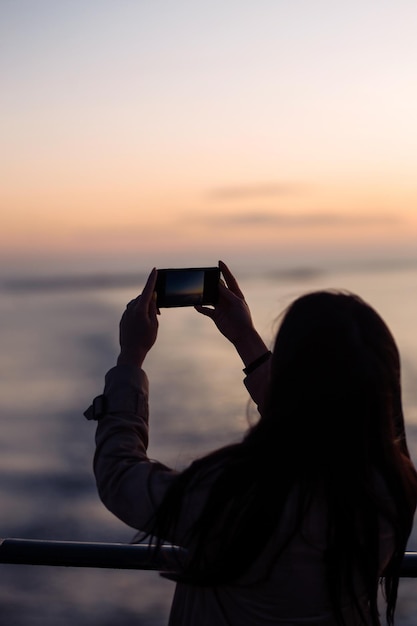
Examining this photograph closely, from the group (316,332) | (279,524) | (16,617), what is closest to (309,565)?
(279,524)

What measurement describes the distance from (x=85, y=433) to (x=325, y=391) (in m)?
20.1

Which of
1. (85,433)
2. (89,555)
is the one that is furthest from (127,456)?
(85,433)

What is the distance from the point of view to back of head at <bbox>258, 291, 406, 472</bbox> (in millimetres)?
1241

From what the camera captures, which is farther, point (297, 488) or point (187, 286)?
point (187, 286)

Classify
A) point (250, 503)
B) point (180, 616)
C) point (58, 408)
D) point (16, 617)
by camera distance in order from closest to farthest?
point (250, 503)
point (180, 616)
point (16, 617)
point (58, 408)

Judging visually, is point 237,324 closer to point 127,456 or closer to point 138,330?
point 138,330

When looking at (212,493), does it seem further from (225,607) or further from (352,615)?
(352,615)

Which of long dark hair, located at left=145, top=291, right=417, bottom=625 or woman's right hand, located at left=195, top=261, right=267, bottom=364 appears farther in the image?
woman's right hand, located at left=195, top=261, right=267, bottom=364

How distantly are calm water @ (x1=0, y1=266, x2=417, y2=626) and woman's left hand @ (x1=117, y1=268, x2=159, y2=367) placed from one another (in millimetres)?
186

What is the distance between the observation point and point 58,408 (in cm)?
2302

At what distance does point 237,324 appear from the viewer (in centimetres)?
184

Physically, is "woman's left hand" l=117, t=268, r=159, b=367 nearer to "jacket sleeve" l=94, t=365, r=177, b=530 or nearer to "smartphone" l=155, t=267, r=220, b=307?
"jacket sleeve" l=94, t=365, r=177, b=530

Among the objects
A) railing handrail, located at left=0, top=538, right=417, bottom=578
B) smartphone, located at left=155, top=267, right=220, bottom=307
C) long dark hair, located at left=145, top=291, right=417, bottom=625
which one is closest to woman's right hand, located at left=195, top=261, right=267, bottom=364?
smartphone, located at left=155, top=267, right=220, bottom=307

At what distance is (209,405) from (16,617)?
43.6 feet
